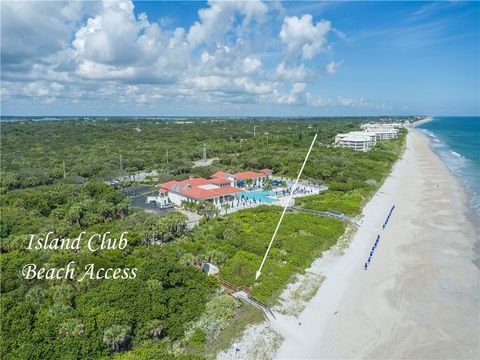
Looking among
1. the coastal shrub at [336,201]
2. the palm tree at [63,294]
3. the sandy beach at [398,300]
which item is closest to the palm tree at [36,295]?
the palm tree at [63,294]

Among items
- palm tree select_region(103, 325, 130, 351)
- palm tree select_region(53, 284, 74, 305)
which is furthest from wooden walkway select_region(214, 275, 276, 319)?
palm tree select_region(53, 284, 74, 305)

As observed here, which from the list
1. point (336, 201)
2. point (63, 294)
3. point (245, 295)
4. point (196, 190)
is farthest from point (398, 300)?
point (196, 190)

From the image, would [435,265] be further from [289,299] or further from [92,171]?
[92,171]

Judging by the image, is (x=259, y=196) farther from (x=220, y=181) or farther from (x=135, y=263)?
(x=135, y=263)

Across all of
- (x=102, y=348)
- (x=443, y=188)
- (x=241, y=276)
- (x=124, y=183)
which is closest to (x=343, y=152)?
(x=443, y=188)

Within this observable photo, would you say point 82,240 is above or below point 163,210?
above

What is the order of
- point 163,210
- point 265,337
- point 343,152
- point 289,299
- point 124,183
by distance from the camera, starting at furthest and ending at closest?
point 343,152, point 124,183, point 163,210, point 289,299, point 265,337
